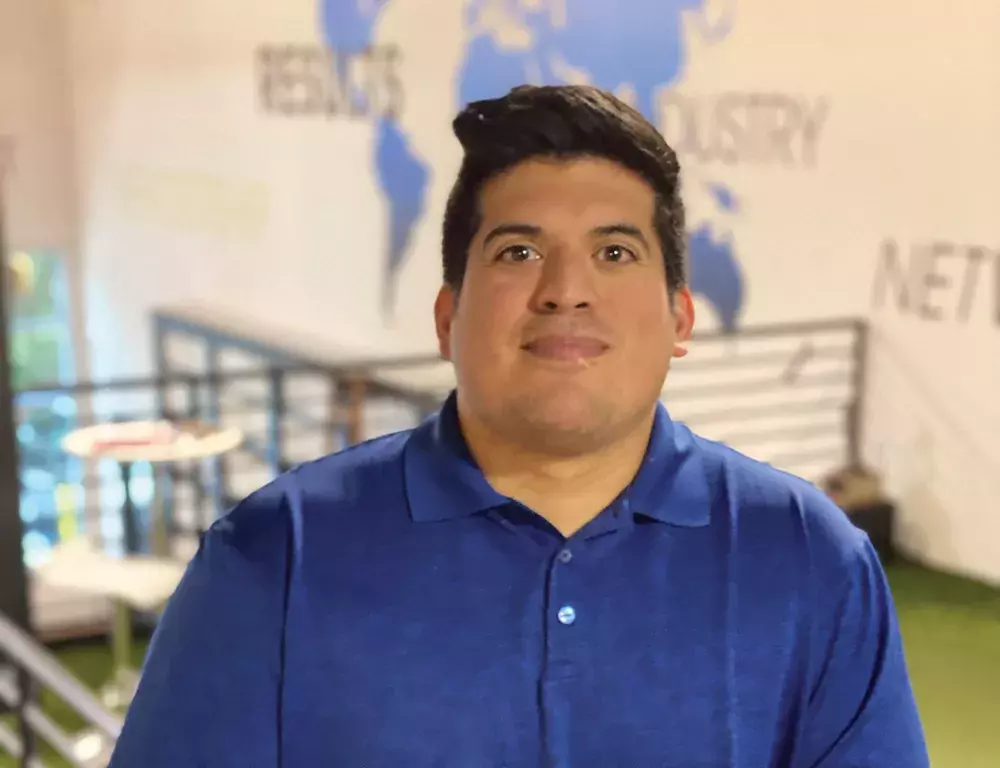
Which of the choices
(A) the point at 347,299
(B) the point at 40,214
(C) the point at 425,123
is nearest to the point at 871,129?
(C) the point at 425,123

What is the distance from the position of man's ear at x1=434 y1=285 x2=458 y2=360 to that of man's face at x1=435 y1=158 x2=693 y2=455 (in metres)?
0.03

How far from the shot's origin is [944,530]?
4105 millimetres

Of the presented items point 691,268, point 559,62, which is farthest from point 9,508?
point 559,62

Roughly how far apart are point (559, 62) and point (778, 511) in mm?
4342

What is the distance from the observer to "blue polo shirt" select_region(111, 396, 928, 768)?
92cm

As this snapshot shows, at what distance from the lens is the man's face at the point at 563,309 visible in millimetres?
921

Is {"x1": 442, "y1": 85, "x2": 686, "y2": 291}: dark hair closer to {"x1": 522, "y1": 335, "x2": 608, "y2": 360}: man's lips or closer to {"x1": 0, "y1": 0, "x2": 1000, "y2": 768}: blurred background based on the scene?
{"x1": 522, "y1": 335, "x2": 608, "y2": 360}: man's lips

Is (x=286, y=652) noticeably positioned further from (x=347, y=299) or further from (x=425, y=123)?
Result: (x=347, y=299)

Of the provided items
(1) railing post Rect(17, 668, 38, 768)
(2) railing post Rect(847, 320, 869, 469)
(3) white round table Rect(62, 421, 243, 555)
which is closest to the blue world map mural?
(2) railing post Rect(847, 320, 869, 469)

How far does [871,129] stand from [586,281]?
345cm

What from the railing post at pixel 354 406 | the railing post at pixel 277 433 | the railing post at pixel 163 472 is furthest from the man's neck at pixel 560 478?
the railing post at pixel 277 433

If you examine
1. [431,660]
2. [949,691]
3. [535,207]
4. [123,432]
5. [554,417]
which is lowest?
[949,691]

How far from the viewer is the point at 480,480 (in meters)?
0.98

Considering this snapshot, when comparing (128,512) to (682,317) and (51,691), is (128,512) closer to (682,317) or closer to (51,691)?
(51,691)
